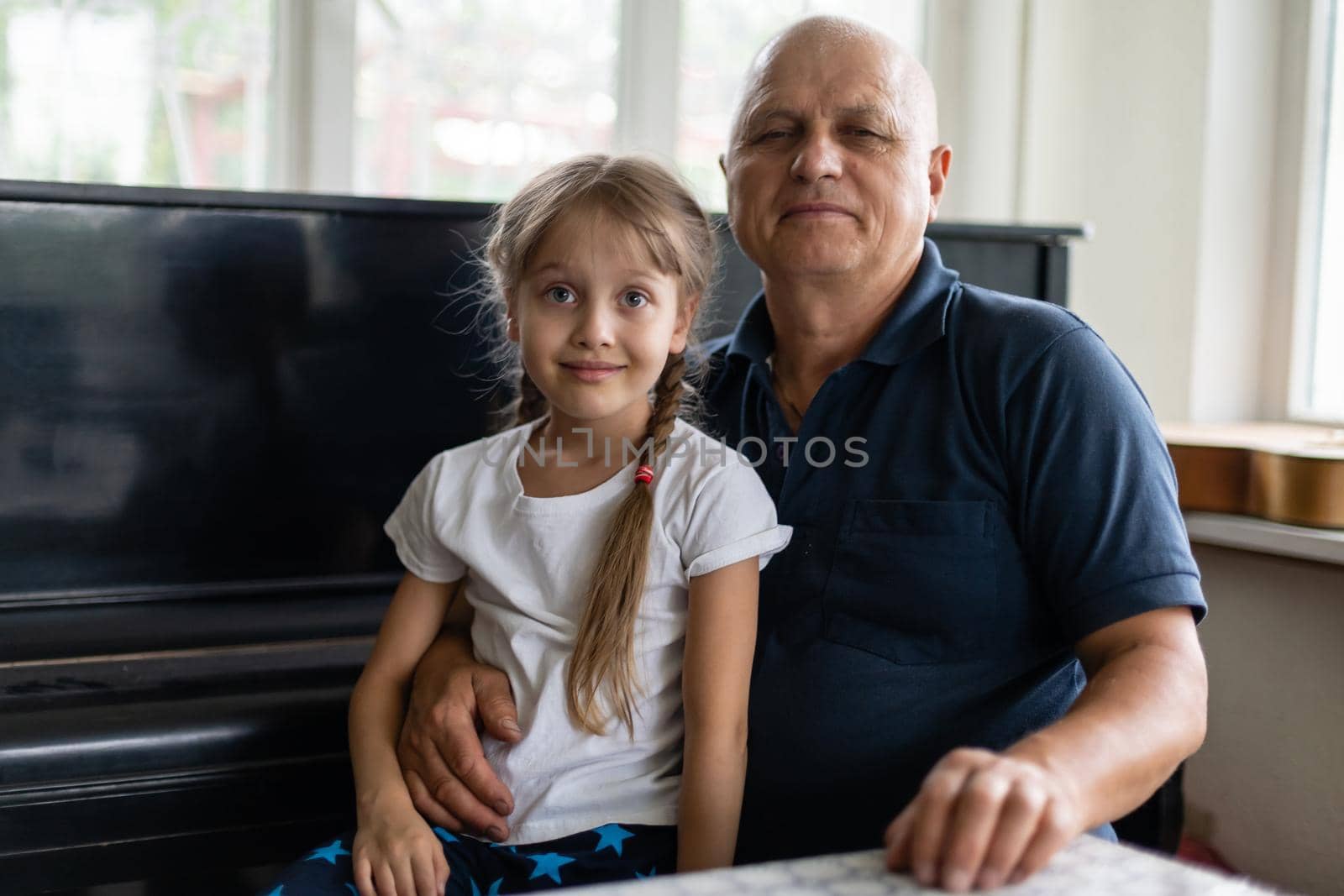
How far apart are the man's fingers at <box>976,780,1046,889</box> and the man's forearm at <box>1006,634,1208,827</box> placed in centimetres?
11

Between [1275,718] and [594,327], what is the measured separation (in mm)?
1609

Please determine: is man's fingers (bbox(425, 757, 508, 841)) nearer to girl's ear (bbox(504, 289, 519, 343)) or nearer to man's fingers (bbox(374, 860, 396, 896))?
man's fingers (bbox(374, 860, 396, 896))

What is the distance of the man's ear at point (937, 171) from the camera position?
1.55 metres

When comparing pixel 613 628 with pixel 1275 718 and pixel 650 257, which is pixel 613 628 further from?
pixel 1275 718

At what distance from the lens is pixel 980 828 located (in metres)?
0.76

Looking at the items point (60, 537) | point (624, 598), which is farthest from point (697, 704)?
point (60, 537)

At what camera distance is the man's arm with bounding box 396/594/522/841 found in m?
1.23

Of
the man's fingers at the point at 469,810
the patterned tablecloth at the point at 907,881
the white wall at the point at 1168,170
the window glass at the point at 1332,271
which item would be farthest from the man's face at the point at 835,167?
the window glass at the point at 1332,271

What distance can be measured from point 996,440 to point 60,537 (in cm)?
115

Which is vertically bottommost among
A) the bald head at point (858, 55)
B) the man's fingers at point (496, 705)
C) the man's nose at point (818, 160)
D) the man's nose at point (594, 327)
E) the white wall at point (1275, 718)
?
the white wall at point (1275, 718)

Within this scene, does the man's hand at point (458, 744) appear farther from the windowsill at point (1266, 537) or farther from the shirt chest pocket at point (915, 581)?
the windowsill at point (1266, 537)

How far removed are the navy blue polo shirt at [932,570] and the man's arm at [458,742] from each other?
0.29 metres

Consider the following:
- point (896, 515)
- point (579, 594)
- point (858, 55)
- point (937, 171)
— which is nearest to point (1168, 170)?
point (937, 171)

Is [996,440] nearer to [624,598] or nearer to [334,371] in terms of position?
[624,598]
